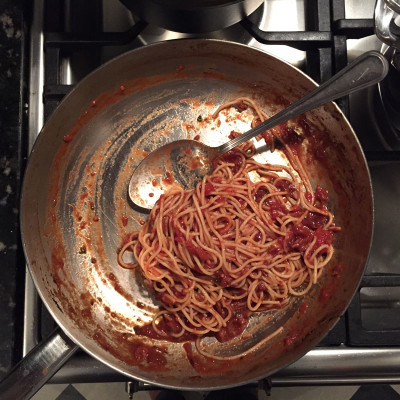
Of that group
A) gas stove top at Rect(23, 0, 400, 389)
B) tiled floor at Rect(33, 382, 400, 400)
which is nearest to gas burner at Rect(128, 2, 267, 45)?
gas stove top at Rect(23, 0, 400, 389)

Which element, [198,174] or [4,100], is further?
[198,174]

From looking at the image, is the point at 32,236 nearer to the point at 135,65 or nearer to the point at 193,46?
the point at 135,65

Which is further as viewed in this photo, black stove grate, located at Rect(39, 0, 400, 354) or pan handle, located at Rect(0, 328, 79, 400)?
black stove grate, located at Rect(39, 0, 400, 354)

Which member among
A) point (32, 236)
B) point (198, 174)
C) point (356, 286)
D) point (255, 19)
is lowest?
point (356, 286)

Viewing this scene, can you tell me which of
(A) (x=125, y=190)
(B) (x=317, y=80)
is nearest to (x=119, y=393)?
(A) (x=125, y=190)

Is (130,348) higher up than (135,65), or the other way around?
(135,65)

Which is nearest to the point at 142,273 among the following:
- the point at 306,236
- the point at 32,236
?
the point at 32,236

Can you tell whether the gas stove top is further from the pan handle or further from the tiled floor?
the tiled floor

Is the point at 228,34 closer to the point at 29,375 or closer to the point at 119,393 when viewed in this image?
the point at 29,375
